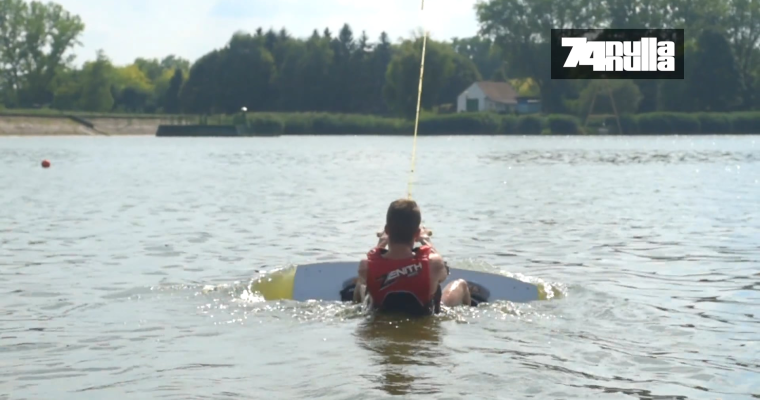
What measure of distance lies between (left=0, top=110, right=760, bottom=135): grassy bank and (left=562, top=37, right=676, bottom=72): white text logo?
270 inches

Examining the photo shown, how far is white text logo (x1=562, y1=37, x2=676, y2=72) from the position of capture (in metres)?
93.6

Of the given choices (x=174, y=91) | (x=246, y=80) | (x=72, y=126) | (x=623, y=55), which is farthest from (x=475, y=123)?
(x=174, y=91)

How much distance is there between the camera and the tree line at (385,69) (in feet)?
311

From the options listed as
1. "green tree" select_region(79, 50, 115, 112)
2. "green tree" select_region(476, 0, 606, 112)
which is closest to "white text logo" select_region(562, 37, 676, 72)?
"green tree" select_region(476, 0, 606, 112)

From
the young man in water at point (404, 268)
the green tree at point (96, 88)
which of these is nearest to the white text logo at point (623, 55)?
the green tree at point (96, 88)

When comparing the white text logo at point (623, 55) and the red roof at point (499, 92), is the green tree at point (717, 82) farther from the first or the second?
the red roof at point (499, 92)

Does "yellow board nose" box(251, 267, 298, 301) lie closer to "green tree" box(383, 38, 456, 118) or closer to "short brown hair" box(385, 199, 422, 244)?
"short brown hair" box(385, 199, 422, 244)

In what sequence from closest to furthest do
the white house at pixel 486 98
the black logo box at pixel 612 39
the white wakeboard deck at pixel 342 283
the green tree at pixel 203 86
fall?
the white wakeboard deck at pixel 342 283 < the black logo box at pixel 612 39 < the white house at pixel 486 98 < the green tree at pixel 203 86

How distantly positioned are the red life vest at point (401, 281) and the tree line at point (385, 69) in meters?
80.2

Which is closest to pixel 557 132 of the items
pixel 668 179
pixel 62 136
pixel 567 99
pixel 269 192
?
pixel 567 99

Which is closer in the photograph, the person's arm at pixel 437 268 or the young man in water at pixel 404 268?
the young man in water at pixel 404 268

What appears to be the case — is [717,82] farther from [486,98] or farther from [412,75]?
[486,98]

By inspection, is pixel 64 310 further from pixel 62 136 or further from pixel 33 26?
pixel 33 26

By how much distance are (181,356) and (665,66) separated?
9644 cm
